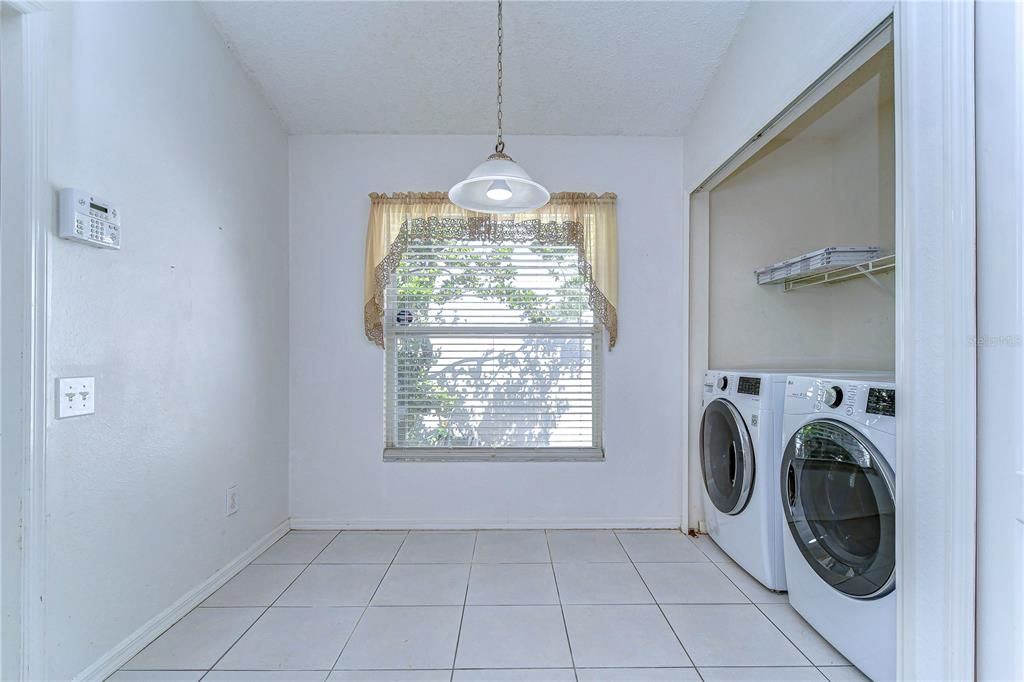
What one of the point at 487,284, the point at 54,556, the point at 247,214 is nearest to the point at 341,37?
the point at 247,214

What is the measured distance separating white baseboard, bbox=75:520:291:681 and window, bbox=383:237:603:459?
97 cm

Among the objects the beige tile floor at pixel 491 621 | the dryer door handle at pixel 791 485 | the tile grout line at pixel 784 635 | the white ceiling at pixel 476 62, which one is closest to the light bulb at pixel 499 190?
the white ceiling at pixel 476 62

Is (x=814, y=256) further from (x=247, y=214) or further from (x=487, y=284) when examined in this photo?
(x=247, y=214)

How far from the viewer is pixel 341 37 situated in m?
2.34

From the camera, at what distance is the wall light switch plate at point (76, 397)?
4.68 feet

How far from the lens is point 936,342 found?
123cm

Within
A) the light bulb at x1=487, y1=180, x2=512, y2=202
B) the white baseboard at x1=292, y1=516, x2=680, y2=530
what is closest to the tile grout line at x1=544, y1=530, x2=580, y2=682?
the white baseboard at x1=292, y1=516, x2=680, y2=530

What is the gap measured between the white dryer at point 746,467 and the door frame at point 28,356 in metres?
2.63

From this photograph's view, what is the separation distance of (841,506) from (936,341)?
730mm

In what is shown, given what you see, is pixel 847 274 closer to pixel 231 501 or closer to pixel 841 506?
pixel 841 506

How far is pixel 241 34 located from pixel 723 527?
3.55 meters

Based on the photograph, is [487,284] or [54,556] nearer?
[54,556]

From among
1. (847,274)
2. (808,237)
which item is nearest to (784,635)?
(847,274)

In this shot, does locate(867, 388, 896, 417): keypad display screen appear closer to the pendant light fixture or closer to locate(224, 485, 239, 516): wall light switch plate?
the pendant light fixture
